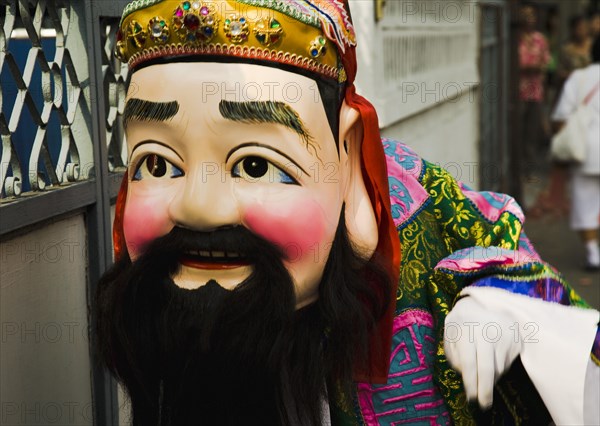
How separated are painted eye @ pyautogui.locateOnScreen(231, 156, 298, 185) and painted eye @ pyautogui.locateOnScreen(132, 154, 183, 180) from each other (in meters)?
0.14

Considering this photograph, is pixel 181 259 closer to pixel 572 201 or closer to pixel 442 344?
pixel 442 344

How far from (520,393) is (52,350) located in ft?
4.81

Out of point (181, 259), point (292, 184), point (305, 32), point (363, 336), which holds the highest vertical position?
point (305, 32)

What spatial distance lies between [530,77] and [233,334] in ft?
38.4

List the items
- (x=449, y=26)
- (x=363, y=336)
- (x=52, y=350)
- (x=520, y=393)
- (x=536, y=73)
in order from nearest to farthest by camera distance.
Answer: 1. (x=363, y=336)
2. (x=520, y=393)
3. (x=52, y=350)
4. (x=449, y=26)
5. (x=536, y=73)

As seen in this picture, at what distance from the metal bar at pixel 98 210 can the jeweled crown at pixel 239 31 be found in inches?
43.6

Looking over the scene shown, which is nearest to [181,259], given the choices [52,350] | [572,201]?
[52,350]

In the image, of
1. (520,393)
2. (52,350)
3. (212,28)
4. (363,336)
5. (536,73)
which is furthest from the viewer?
(536,73)

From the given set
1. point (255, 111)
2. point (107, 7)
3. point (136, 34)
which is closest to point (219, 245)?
point (255, 111)

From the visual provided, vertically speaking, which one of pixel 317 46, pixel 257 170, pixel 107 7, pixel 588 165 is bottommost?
pixel 588 165

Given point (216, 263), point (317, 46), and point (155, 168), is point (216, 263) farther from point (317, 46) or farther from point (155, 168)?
Answer: point (317, 46)

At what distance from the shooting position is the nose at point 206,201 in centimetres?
219

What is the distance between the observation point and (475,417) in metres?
2.65

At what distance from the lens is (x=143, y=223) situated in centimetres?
230
